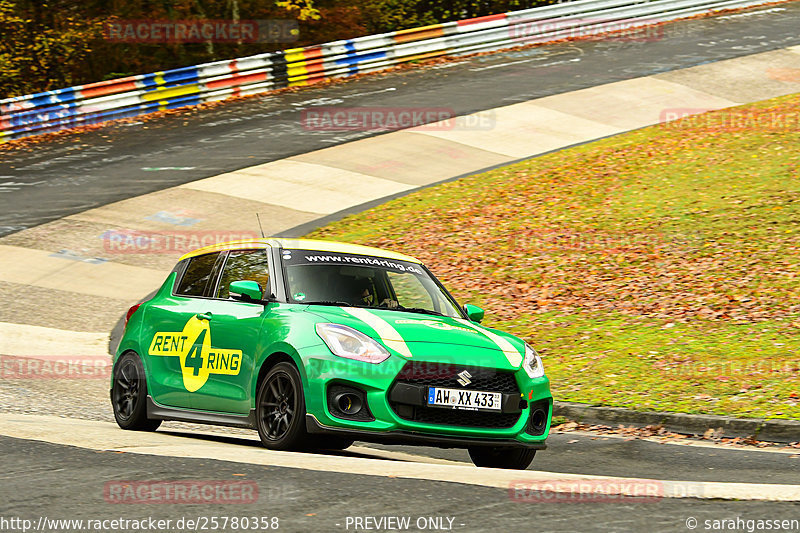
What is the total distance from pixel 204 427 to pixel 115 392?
4.06ft

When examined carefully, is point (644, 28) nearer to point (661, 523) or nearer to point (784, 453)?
point (784, 453)

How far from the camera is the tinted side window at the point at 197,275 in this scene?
9.25 metres

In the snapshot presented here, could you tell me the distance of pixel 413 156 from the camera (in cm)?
2394

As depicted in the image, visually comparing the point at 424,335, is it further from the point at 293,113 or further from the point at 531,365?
the point at 293,113

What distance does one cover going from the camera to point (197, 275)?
30.7ft

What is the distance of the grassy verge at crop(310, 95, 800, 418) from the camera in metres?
11.6

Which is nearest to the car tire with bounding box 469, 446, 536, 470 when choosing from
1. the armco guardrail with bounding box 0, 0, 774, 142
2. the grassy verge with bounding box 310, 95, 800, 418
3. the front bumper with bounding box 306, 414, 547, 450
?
the front bumper with bounding box 306, 414, 547, 450

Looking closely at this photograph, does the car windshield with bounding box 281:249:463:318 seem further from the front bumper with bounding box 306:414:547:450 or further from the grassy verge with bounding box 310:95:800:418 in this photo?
the grassy verge with bounding box 310:95:800:418

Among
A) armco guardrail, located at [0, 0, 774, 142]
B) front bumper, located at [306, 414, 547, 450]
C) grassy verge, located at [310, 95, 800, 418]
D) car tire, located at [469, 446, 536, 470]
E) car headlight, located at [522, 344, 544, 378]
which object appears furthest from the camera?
armco guardrail, located at [0, 0, 774, 142]

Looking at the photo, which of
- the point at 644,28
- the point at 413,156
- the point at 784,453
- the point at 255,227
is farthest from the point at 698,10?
the point at 784,453

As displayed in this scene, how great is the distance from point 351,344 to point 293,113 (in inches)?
816

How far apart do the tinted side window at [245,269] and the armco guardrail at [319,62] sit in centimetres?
1860

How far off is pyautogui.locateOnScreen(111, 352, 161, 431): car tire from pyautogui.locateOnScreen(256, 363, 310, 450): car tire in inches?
71.2

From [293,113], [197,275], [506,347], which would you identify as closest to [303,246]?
[197,275]
